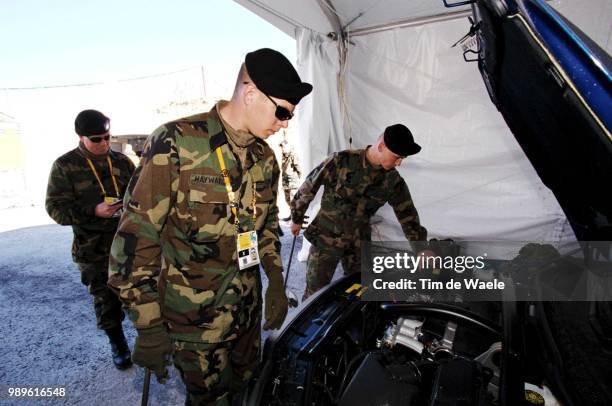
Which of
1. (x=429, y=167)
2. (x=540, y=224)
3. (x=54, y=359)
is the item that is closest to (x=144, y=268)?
(x=54, y=359)

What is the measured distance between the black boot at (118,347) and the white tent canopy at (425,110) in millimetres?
2461

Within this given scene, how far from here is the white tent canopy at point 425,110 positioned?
335 cm

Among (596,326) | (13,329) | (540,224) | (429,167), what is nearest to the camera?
(596,326)

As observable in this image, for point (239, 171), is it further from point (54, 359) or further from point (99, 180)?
point (54, 359)

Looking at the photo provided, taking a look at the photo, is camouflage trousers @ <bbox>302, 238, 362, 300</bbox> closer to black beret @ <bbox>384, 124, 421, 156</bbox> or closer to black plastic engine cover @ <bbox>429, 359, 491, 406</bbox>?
black beret @ <bbox>384, 124, 421, 156</bbox>

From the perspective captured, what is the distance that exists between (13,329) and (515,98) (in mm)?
4219

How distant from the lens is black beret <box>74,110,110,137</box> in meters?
2.30

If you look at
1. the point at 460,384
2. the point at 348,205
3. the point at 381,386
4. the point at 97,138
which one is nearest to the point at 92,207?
the point at 97,138

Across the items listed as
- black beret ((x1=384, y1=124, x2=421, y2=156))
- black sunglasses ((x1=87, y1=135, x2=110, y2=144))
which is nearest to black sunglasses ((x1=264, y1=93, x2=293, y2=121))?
black beret ((x1=384, y1=124, x2=421, y2=156))

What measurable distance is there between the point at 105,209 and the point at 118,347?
1061 millimetres

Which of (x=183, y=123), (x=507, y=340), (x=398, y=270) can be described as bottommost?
(x=398, y=270)

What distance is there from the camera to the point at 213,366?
146cm

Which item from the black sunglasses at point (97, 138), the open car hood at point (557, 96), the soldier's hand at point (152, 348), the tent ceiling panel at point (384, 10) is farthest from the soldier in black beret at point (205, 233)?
the tent ceiling panel at point (384, 10)

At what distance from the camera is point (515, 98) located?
1.28 metres
